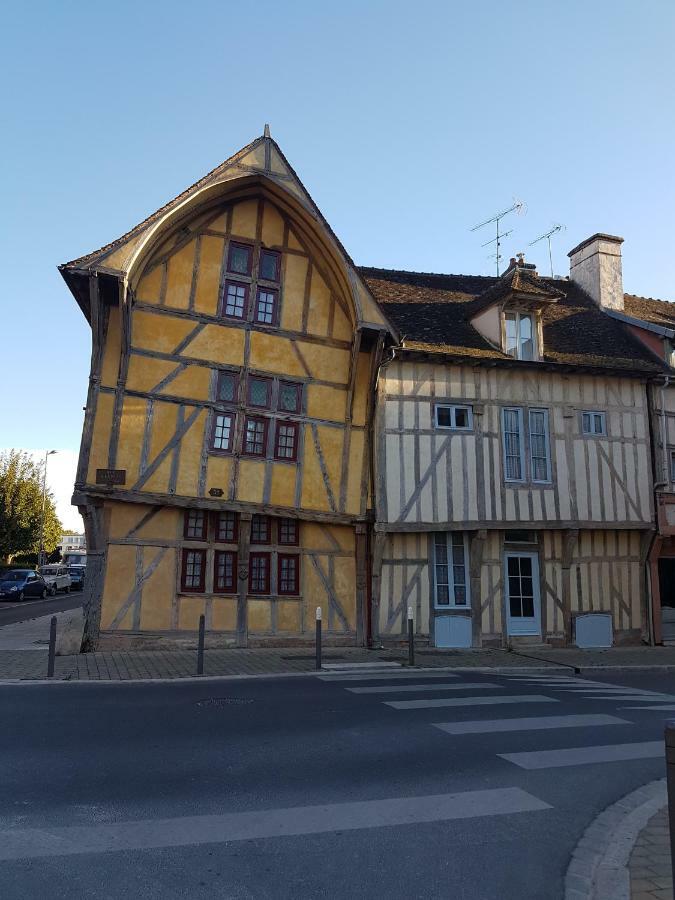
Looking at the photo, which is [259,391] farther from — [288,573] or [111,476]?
[288,573]

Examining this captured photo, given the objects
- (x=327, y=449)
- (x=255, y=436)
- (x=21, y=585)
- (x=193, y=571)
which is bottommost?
(x=21, y=585)

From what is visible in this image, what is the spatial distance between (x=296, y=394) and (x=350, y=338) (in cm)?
182

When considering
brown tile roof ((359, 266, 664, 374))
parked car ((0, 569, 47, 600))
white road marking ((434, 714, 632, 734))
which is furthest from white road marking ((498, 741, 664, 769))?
parked car ((0, 569, 47, 600))

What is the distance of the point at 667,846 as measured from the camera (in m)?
4.60

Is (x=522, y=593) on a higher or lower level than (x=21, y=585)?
higher

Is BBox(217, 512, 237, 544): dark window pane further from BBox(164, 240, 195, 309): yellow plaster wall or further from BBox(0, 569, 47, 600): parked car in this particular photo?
BBox(0, 569, 47, 600): parked car

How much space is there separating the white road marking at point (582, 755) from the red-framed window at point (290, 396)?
9.56 metres

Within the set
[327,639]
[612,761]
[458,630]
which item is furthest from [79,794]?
[458,630]

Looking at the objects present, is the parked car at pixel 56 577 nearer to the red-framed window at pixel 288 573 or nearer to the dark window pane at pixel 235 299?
the red-framed window at pixel 288 573

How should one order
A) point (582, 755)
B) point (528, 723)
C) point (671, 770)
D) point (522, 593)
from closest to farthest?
point (671, 770) < point (582, 755) < point (528, 723) < point (522, 593)

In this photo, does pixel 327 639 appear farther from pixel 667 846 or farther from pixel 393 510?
pixel 667 846

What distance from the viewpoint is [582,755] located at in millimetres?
6895

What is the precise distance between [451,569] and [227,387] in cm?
648

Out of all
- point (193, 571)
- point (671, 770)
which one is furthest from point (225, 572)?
point (671, 770)
